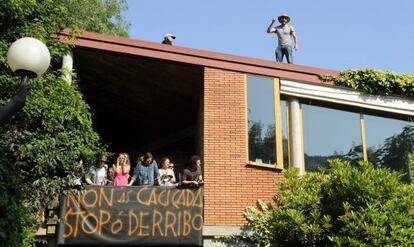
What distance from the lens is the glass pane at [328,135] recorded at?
13797mm

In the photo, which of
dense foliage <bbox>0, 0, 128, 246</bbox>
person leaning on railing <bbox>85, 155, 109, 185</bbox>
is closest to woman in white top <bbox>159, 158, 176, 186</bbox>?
person leaning on railing <bbox>85, 155, 109, 185</bbox>

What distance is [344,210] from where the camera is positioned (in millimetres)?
10172

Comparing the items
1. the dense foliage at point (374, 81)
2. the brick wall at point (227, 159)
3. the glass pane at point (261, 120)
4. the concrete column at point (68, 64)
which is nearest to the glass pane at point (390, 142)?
the dense foliage at point (374, 81)

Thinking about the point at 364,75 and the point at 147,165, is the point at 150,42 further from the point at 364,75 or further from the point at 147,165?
the point at 364,75

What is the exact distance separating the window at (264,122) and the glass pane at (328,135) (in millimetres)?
787

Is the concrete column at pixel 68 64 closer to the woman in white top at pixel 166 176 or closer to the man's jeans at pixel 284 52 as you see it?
the woman in white top at pixel 166 176

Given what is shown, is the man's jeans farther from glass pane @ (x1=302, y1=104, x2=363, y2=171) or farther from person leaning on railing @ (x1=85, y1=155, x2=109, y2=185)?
person leaning on railing @ (x1=85, y1=155, x2=109, y2=185)

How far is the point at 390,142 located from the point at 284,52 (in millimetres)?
3585

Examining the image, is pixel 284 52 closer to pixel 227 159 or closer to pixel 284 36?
pixel 284 36

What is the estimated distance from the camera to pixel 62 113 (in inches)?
468

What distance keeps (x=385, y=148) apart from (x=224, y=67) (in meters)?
4.20

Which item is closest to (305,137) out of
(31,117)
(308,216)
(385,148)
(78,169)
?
(385,148)

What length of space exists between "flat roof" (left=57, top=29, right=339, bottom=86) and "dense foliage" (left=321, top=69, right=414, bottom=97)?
0.52m

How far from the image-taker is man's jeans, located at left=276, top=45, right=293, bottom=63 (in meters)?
15.8
